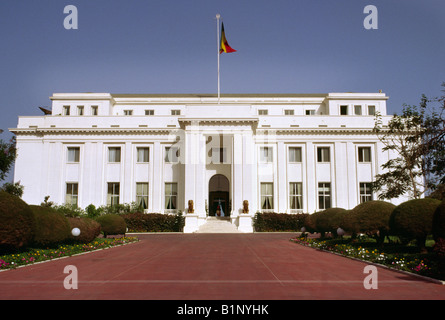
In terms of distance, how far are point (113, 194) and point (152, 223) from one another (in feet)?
27.4

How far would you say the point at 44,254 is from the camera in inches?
584

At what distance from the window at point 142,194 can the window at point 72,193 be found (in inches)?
246

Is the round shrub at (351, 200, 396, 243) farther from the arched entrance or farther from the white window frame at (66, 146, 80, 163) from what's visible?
the white window frame at (66, 146, 80, 163)

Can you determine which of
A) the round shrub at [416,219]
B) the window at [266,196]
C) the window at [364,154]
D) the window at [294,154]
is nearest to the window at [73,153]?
the window at [266,196]

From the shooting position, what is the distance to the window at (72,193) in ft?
131

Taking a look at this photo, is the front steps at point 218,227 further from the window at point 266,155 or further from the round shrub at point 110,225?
the round shrub at point 110,225

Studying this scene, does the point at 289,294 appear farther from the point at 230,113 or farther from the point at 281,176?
the point at 281,176

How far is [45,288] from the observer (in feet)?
28.8

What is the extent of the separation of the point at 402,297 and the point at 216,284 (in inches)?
156

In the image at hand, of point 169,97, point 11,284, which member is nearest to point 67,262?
point 11,284

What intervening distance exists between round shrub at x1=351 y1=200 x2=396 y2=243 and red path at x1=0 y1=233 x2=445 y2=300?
3080 mm

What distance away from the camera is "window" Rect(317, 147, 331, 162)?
41.0 m

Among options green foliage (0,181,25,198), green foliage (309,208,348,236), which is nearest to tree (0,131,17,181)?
green foliage (0,181,25,198)

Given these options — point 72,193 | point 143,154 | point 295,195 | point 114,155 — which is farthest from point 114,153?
point 295,195
